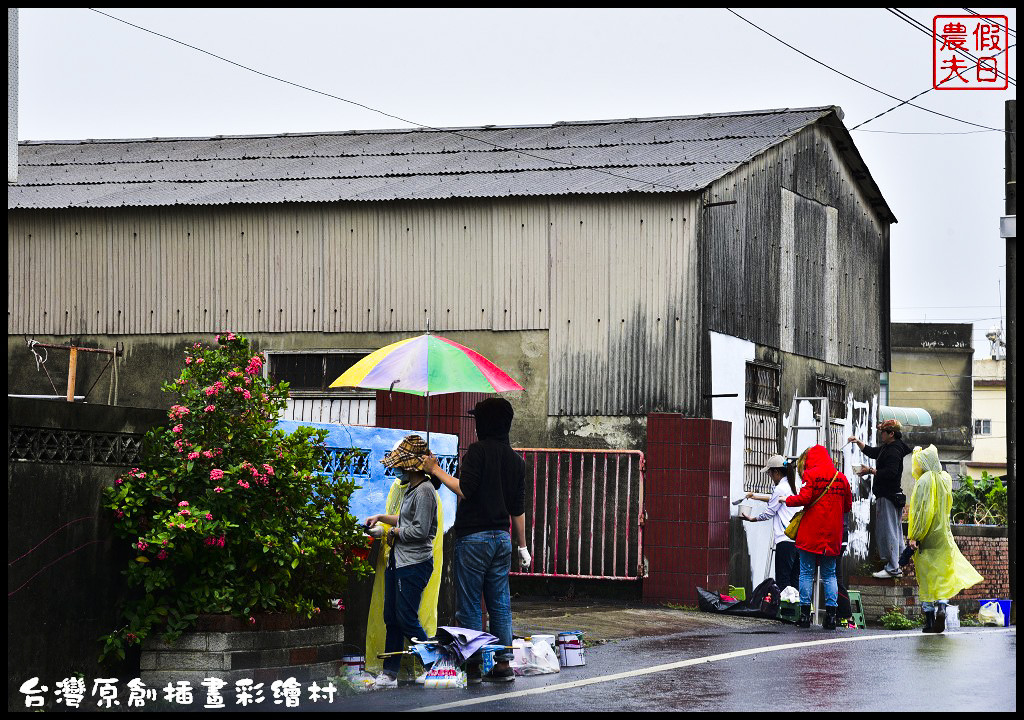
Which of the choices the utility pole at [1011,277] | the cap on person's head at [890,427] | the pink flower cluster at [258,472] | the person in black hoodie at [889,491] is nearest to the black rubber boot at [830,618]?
the person in black hoodie at [889,491]

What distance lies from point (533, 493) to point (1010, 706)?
30.5 ft

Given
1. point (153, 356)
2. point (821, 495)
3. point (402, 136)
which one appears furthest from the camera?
point (402, 136)

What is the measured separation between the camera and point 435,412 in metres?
13.4

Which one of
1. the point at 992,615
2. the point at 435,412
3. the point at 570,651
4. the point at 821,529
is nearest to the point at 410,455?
the point at 570,651

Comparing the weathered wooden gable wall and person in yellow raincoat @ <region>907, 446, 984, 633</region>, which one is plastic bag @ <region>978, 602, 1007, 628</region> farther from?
the weathered wooden gable wall

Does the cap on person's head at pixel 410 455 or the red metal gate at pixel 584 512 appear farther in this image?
the red metal gate at pixel 584 512

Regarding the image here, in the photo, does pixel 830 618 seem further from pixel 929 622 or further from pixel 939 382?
pixel 939 382

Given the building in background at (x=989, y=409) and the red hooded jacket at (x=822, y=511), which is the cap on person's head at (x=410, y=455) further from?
the building in background at (x=989, y=409)

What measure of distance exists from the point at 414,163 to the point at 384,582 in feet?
38.5

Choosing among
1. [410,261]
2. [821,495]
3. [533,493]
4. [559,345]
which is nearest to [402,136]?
[410,261]

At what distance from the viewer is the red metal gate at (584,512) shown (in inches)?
693

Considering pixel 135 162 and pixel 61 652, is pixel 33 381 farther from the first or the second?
pixel 61 652

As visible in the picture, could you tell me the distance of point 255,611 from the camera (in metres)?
9.97

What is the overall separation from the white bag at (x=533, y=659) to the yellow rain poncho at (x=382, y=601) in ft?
2.37
